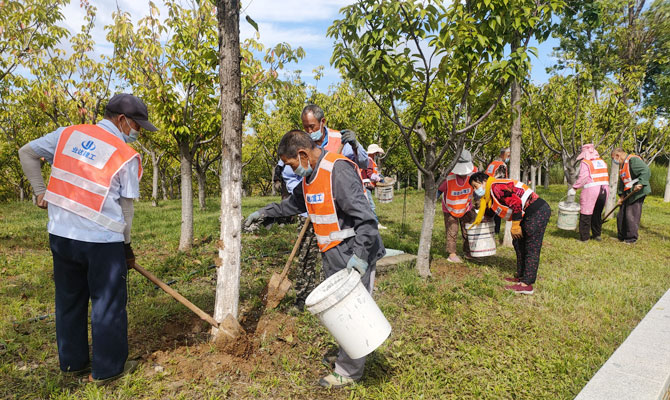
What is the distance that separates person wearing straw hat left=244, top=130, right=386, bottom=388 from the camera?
100 inches

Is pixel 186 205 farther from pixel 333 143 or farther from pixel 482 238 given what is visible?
pixel 482 238

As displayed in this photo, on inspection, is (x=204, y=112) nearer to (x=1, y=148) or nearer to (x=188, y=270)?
(x=188, y=270)

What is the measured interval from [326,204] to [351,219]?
0.73 feet

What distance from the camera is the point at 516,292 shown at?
4.67 meters

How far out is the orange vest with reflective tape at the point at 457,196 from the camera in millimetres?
5816

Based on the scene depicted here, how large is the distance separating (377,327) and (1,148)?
24.8 meters

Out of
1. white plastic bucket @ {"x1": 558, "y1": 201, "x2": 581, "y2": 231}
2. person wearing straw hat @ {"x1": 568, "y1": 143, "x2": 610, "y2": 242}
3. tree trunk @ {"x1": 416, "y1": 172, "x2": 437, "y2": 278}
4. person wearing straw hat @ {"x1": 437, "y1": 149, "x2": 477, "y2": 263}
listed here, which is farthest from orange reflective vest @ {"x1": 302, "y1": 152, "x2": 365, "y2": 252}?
person wearing straw hat @ {"x1": 568, "y1": 143, "x2": 610, "y2": 242}

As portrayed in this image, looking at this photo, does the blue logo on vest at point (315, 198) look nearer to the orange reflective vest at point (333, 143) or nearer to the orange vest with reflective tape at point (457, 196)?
the orange reflective vest at point (333, 143)

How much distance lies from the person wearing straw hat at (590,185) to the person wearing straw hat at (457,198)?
10.3 feet

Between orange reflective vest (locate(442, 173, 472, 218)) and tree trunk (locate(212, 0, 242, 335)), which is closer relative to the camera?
tree trunk (locate(212, 0, 242, 335))

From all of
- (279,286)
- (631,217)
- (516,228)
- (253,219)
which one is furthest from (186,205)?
(631,217)

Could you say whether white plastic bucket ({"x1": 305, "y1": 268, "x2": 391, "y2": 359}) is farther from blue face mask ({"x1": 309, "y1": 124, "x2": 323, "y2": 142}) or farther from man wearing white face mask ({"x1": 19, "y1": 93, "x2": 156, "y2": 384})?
blue face mask ({"x1": 309, "y1": 124, "x2": 323, "y2": 142})

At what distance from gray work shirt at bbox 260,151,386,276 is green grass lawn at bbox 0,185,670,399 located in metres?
0.99

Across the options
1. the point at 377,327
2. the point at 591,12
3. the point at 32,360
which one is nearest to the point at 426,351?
the point at 377,327
